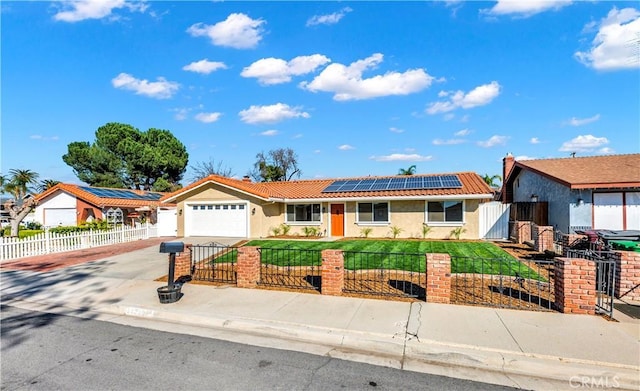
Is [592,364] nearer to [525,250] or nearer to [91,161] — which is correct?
[525,250]

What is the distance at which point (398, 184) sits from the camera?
19.5m

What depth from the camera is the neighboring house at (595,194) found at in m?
13.7

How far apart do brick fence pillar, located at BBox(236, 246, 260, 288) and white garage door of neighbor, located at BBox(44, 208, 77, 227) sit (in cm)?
2286

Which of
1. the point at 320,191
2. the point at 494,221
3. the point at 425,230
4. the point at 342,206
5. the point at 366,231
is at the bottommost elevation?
the point at 366,231

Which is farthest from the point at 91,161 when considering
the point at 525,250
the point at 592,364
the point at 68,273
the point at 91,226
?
the point at 592,364

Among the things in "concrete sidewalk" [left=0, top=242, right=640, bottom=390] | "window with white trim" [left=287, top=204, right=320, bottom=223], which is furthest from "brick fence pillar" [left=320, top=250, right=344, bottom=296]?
"window with white trim" [left=287, top=204, right=320, bottom=223]

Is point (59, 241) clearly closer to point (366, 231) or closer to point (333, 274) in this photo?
point (333, 274)

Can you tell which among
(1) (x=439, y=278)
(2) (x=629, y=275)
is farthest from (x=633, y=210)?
(1) (x=439, y=278)

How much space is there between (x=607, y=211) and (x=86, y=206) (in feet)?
100

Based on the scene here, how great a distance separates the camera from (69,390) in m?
3.97

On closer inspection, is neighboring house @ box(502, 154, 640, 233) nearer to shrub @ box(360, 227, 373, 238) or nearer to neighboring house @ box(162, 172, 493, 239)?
neighboring house @ box(162, 172, 493, 239)

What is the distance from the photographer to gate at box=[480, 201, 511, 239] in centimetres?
1771

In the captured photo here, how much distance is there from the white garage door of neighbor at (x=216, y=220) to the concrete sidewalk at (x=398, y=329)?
11013mm

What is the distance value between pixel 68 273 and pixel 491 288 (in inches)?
473
